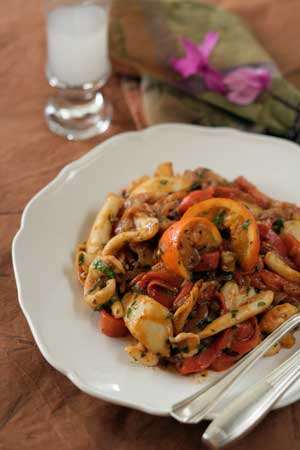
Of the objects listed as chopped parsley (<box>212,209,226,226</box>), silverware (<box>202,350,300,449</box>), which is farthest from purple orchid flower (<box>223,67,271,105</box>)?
silverware (<box>202,350,300,449</box>)

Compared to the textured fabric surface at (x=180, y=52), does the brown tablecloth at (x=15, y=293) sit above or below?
below

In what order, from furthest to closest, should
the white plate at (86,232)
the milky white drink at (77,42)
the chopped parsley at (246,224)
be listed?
the milky white drink at (77,42) < the chopped parsley at (246,224) < the white plate at (86,232)

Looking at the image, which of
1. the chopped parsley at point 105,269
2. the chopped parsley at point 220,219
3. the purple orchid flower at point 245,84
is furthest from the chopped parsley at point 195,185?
the purple orchid flower at point 245,84

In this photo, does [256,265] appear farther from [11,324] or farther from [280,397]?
[11,324]

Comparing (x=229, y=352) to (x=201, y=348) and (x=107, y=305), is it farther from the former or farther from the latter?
(x=107, y=305)

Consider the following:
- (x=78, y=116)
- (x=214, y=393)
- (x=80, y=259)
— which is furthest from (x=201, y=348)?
(x=78, y=116)

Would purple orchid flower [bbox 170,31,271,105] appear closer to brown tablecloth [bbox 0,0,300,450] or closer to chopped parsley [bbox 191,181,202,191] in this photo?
brown tablecloth [bbox 0,0,300,450]

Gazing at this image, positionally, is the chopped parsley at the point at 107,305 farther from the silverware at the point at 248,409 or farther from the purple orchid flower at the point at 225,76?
the purple orchid flower at the point at 225,76
